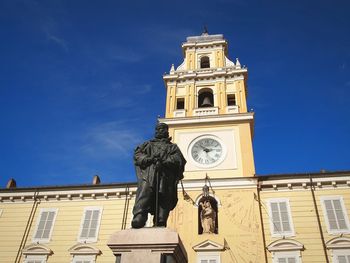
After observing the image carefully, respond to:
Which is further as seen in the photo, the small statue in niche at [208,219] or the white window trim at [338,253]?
the small statue in niche at [208,219]

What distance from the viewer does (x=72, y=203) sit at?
21.9 meters

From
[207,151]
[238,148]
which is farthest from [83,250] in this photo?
[238,148]

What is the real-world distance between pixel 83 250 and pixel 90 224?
5.50 ft

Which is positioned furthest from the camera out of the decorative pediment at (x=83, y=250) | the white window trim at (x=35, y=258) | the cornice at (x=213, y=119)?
the cornice at (x=213, y=119)

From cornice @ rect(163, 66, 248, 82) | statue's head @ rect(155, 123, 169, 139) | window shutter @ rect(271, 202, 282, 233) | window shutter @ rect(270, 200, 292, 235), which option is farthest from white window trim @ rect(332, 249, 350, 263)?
statue's head @ rect(155, 123, 169, 139)

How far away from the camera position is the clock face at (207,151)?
2103cm

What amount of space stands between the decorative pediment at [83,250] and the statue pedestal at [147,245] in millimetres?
14972

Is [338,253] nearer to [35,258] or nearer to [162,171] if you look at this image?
[162,171]

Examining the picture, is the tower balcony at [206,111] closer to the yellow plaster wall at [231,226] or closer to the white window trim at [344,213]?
the yellow plaster wall at [231,226]

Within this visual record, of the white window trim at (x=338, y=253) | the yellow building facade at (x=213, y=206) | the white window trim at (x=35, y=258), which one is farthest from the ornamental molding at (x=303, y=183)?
the white window trim at (x=35, y=258)

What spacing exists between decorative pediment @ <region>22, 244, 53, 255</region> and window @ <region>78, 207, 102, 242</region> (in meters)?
1.97

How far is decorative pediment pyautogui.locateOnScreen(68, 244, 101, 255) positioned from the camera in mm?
19266

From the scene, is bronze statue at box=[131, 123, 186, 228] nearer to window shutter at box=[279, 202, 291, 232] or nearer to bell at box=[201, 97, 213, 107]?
window shutter at box=[279, 202, 291, 232]

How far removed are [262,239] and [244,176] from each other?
149 inches
